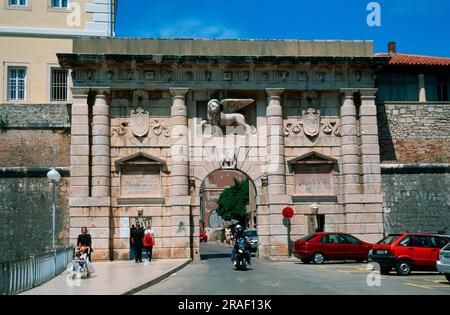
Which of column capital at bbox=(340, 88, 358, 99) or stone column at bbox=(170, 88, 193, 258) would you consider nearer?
stone column at bbox=(170, 88, 193, 258)

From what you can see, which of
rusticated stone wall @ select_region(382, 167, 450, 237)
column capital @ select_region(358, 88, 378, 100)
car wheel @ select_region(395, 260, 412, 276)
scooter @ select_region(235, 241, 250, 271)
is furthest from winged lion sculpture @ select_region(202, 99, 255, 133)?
car wheel @ select_region(395, 260, 412, 276)

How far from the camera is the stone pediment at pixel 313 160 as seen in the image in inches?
1148

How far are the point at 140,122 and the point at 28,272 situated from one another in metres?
13.8

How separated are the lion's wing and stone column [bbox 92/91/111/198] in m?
5.37

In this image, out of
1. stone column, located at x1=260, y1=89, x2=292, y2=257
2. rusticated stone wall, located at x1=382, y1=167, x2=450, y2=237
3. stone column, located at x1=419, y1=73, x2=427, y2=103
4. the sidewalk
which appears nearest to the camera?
the sidewalk

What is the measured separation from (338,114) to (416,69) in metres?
5.89

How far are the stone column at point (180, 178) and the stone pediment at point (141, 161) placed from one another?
0.48 m

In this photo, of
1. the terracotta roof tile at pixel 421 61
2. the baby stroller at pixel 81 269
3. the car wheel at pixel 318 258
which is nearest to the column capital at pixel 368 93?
the terracotta roof tile at pixel 421 61

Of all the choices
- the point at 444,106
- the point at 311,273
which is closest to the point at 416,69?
the point at 444,106

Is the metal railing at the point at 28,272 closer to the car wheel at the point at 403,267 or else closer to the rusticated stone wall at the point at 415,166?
the car wheel at the point at 403,267

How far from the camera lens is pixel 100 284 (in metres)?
16.2

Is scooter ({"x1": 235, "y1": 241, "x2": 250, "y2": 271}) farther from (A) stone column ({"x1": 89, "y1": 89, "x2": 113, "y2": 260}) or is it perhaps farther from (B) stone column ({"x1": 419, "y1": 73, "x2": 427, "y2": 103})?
(B) stone column ({"x1": 419, "y1": 73, "x2": 427, "y2": 103})

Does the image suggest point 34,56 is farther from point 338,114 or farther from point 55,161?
point 338,114

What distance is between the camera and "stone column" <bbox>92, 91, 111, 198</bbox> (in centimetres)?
2783
